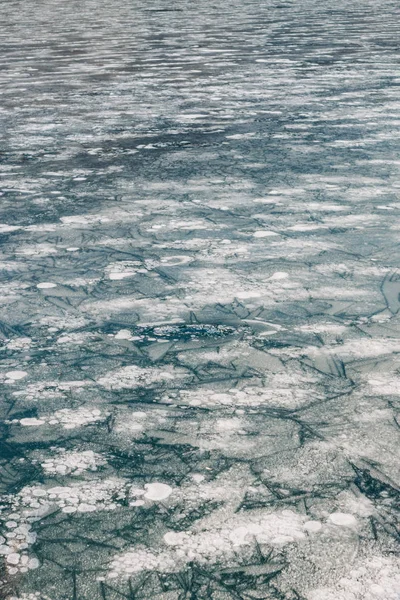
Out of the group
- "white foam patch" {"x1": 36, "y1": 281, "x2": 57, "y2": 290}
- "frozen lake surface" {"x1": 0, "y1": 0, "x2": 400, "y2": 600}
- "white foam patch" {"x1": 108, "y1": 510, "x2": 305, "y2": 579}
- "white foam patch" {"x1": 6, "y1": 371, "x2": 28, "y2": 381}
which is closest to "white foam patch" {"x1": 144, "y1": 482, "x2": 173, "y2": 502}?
"frozen lake surface" {"x1": 0, "y1": 0, "x2": 400, "y2": 600}

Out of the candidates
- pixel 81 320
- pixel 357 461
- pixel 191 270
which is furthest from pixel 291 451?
pixel 191 270

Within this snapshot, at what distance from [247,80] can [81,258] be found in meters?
5.95

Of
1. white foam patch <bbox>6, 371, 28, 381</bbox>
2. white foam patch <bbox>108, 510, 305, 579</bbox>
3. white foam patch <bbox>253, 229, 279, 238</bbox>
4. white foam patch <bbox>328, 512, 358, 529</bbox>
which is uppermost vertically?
white foam patch <bbox>108, 510, 305, 579</bbox>

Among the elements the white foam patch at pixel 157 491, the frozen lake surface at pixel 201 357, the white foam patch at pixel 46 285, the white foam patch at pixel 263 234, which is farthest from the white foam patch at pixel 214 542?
the white foam patch at pixel 263 234

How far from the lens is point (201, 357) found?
299 cm

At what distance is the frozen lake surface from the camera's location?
200 centimetres

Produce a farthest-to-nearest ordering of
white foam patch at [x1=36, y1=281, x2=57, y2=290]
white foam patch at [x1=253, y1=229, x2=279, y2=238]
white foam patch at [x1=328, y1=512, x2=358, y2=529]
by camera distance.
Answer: white foam patch at [x1=253, y1=229, x2=279, y2=238] < white foam patch at [x1=36, y1=281, x2=57, y2=290] < white foam patch at [x1=328, y1=512, x2=358, y2=529]

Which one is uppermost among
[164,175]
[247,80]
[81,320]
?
[81,320]

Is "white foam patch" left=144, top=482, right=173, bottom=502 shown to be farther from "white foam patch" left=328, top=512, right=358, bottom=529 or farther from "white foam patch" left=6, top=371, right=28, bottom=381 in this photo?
"white foam patch" left=6, top=371, right=28, bottom=381

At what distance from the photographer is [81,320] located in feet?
10.9

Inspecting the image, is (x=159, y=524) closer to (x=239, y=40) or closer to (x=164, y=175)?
(x=164, y=175)

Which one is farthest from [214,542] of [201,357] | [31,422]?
[201,357]

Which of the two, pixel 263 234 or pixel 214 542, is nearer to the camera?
pixel 214 542

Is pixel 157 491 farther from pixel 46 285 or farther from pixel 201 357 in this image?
pixel 46 285
